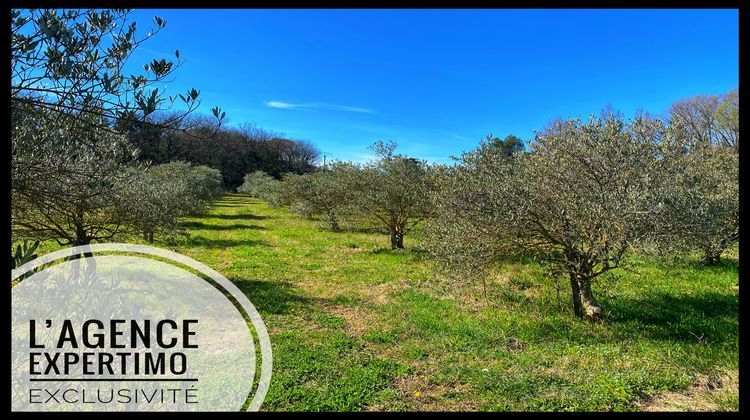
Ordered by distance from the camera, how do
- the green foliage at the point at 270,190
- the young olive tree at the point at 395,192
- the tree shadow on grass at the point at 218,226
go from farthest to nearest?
the green foliage at the point at 270,190
the tree shadow on grass at the point at 218,226
the young olive tree at the point at 395,192

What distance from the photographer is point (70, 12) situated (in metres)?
3.07

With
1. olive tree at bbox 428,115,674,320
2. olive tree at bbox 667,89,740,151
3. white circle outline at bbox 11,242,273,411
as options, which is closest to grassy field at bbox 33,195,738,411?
white circle outline at bbox 11,242,273,411

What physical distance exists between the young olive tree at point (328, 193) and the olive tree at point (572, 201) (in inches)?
384

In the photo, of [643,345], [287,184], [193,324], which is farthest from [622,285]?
[287,184]

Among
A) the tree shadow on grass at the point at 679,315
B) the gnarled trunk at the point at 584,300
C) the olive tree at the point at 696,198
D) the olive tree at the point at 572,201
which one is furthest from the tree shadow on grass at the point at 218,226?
the olive tree at the point at 696,198

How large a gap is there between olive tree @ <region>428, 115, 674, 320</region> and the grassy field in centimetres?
125

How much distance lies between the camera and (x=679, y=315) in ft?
24.5

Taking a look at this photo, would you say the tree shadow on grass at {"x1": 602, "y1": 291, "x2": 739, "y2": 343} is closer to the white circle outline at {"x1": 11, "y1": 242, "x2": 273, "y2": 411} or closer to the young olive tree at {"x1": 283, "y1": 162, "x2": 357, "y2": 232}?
the white circle outline at {"x1": 11, "y1": 242, "x2": 273, "y2": 411}

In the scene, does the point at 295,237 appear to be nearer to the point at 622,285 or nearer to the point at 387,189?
the point at 387,189

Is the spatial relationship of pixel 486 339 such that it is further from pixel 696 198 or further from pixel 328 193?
pixel 328 193

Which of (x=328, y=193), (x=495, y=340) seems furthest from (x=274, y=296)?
(x=328, y=193)

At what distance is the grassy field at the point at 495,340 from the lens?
4617 mm

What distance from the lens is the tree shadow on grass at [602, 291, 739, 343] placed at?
645cm

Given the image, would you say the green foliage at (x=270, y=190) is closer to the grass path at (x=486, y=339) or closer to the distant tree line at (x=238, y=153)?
the distant tree line at (x=238, y=153)
